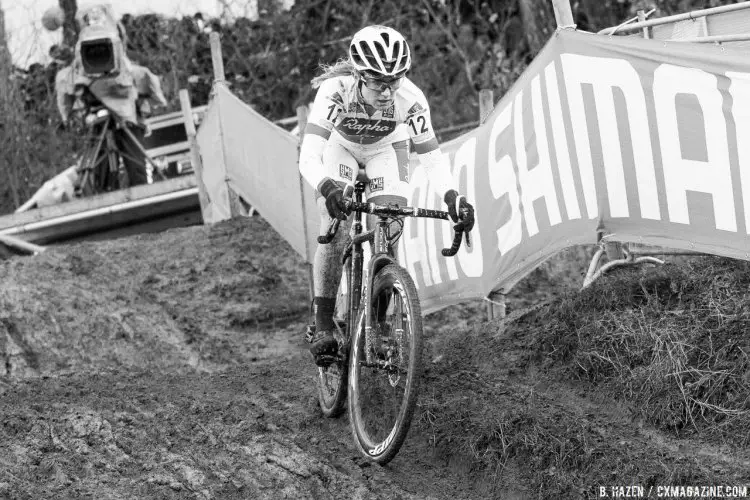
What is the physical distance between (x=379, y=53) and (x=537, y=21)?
1271 cm

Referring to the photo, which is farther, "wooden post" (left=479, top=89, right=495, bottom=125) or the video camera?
the video camera

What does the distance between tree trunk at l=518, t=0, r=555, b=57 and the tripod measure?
6509 millimetres

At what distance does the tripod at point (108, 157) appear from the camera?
15.1 metres

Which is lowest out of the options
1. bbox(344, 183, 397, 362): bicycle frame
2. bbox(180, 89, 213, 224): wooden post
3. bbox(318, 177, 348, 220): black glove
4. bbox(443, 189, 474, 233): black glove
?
bbox(180, 89, 213, 224): wooden post

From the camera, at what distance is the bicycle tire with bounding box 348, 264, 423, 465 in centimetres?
603

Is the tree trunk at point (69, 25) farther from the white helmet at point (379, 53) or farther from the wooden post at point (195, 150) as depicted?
the white helmet at point (379, 53)

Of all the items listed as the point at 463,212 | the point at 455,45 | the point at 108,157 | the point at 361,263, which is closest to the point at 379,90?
the point at 463,212

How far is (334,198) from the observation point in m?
6.52

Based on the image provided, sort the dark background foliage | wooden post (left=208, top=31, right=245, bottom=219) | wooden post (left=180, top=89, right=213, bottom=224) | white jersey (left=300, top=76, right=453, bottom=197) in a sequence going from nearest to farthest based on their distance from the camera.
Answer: white jersey (left=300, top=76, right=453, bottom=197) < wooden post (left=208, top=31, right=245, bottom=219) < wooden post (left=180, top=89, right=213, bottom=224) < the dark background foliage

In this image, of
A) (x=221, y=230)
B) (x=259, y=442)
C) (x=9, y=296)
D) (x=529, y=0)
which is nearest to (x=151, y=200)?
(x=221, y=230)

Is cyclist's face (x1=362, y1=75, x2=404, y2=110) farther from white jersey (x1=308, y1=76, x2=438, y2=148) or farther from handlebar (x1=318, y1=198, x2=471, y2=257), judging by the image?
handlebar (x1=318, y1=198, x2=471, y2=257)

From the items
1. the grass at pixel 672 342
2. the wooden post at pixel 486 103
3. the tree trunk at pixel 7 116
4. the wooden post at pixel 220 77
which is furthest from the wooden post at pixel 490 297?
the tree trunk at pixel 7 116

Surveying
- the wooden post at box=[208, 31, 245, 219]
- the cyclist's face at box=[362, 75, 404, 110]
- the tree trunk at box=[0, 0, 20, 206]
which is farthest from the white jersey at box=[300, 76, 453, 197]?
the tree trunk at box=[0, 0, 20, 206]

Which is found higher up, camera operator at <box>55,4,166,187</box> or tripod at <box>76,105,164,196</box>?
camera operator at <box>55,4,166,187</box>
